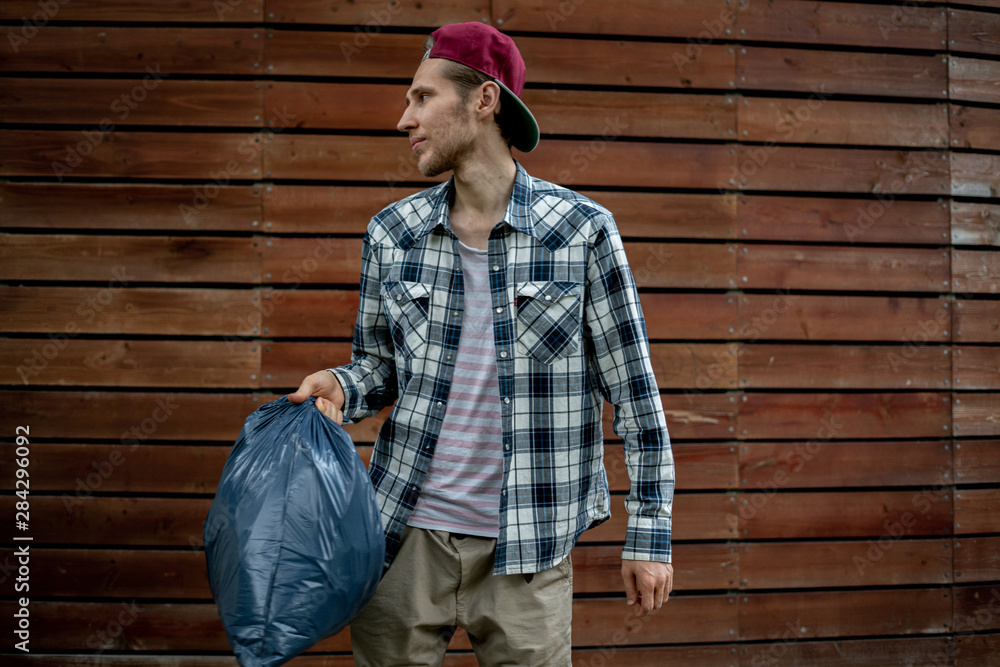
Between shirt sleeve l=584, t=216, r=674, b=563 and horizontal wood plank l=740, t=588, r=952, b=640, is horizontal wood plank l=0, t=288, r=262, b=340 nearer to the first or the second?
shirt sleeve l=584, t=216, r=674, b=563

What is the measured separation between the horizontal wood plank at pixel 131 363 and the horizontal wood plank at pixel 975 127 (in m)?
3.75

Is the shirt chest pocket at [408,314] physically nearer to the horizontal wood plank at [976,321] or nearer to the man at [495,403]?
the man at [495,403]

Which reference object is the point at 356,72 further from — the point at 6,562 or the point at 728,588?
the point at 728,588

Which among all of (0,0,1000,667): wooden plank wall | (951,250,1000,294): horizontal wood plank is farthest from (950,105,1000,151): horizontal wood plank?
(951,250,1000,294): horizontal wood plank

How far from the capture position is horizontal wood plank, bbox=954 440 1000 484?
12.1ft

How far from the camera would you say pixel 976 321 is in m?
3.73

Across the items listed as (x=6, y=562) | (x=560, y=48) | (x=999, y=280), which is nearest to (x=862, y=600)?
(x=999, y=280)

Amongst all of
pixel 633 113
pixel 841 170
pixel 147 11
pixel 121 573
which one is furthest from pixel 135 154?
pixel 841 170

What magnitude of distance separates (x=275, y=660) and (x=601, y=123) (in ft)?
9.37

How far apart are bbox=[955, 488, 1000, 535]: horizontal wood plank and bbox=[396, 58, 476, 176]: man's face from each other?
133 inches

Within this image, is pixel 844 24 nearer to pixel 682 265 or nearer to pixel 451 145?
pixel 682 265

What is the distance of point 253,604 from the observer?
1417 mm

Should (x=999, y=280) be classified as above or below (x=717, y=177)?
below

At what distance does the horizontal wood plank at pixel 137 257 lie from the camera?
3.37 m
